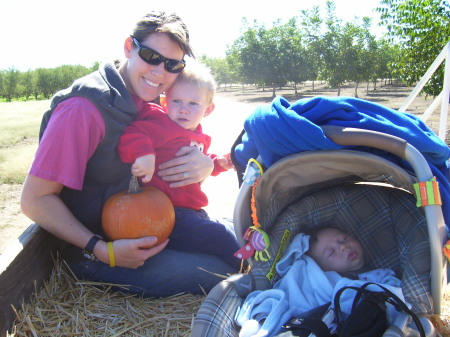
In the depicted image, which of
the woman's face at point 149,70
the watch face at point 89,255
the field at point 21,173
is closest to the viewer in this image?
the watch face at point 89,255

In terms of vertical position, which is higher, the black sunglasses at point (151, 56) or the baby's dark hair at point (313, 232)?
the black sunglasses at point (151, 56)

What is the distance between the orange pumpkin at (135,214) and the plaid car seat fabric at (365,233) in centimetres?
61

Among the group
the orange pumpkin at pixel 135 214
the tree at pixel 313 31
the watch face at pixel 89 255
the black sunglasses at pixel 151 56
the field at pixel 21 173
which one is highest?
the tree at pixel 313 31

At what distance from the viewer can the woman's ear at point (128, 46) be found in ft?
8.20

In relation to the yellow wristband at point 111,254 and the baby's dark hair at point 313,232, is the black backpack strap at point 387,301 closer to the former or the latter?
the baby's dark hair at point 313,232

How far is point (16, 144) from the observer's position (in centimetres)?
Result: 854

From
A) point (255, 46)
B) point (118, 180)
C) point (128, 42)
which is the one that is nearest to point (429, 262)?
point (118, 180)

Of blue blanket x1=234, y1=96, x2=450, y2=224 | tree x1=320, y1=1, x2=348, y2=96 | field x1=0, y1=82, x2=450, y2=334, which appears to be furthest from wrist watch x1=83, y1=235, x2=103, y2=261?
tree x1=320, y1=1, x2=348, y2=96

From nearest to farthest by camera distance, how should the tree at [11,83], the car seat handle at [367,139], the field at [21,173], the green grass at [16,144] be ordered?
1. the car seat handle at [367,139]
2. the field at [21,173]
3. the green grass at [16,144]
4. the tree at [11,83]

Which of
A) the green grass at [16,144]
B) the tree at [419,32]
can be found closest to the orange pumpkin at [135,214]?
the green grass at [16,144]

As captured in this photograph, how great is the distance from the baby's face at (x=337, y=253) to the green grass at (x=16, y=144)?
5284 mm

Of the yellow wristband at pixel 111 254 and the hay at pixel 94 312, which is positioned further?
the yellow wristband at pixel 111 254

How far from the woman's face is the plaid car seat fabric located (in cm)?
110

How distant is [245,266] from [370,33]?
27.3 metres
